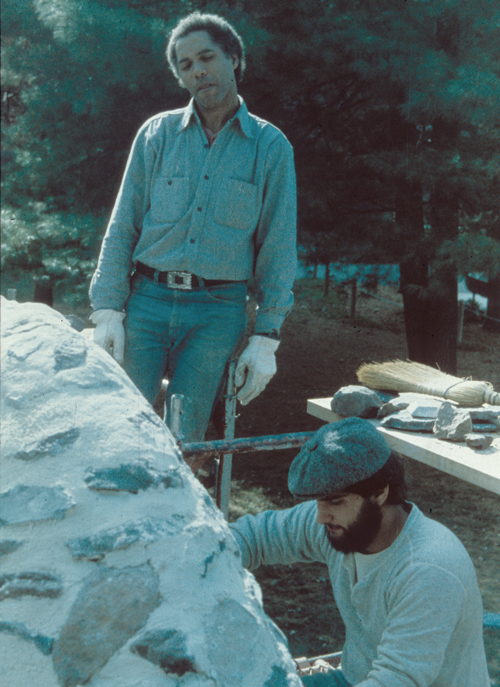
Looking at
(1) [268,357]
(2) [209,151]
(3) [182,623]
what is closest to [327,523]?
(3) [182,623]

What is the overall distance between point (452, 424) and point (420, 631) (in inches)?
40.0

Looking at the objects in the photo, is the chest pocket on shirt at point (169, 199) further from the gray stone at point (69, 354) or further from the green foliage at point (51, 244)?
the green foliage at point (51, 244)

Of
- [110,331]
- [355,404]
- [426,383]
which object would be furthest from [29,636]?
[426,383]

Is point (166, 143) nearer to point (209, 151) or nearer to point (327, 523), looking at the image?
point (209, 151)

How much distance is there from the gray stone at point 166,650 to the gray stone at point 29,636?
0.13 metres

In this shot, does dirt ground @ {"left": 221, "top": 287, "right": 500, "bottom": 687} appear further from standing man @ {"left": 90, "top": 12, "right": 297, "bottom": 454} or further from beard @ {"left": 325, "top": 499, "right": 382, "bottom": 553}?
standing man @ {"left": 90, "top": 12, "right": 297, "bottom": 454}

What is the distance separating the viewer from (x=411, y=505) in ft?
5.92

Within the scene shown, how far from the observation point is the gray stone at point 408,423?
2512mm

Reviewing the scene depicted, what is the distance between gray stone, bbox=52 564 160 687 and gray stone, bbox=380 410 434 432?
5.06 feet

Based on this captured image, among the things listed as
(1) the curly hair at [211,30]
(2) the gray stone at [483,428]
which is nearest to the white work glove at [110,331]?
(1) the curly hair at [211,30]

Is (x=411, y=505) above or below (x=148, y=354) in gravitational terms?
below

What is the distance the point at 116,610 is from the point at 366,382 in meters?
2.16

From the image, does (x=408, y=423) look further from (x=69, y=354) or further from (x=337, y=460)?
(x=69, y=354)

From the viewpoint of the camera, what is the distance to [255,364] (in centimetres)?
246
